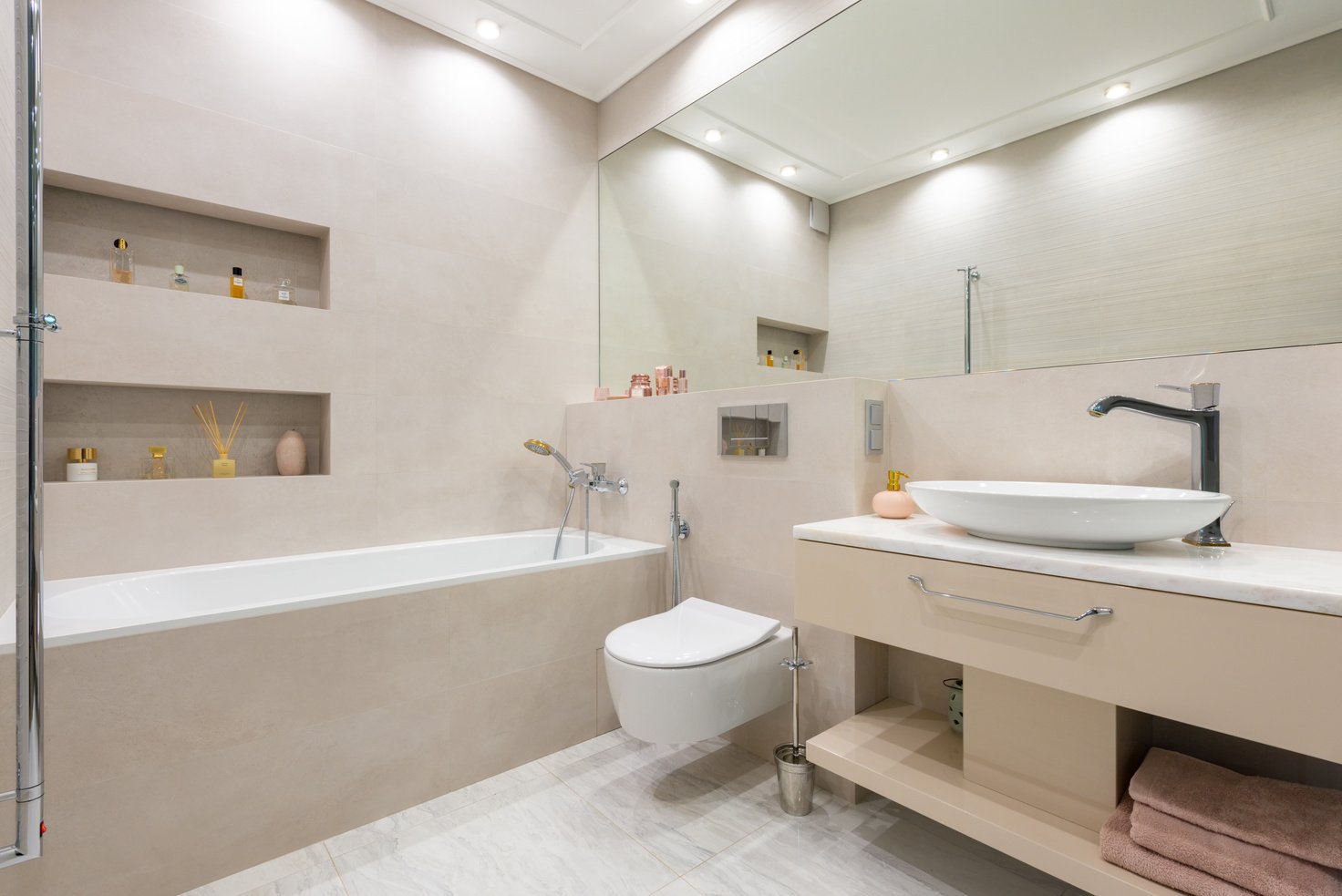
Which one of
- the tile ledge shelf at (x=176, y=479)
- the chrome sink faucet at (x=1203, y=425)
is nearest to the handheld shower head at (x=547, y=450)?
the tile ledge shelf at (x=176, y=479)

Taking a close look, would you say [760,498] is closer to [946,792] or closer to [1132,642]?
[946,792]

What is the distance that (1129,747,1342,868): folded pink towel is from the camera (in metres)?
1.02

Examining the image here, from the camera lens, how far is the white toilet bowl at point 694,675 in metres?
1.65

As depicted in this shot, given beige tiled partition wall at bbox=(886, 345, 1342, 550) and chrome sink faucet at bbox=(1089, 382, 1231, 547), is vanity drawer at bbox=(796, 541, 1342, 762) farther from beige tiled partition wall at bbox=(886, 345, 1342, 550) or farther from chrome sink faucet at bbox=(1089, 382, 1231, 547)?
beige tiled partition wall at bbox=(886, 345, 1342, 550)

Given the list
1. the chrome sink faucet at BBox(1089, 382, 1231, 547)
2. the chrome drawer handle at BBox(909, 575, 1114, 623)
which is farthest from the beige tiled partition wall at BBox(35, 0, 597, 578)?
the chrome sink faucet at BBox(1089, 382, 1231, 547)

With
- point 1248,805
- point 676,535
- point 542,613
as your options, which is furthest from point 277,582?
point 1248,805

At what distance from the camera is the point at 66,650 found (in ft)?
4.43

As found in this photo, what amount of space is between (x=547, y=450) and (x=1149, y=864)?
2187mm

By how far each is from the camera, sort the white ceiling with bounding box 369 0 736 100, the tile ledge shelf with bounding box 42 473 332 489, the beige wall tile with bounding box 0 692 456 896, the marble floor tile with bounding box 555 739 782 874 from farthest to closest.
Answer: the white ceiling with bounding box 369 0 736 100 < the tile ledge shelf with bounding box 42 473 332 489 < the marble floor tile with bounding box 555 739 782 874 < the beige wall tile with bounding box 0 692 456 896

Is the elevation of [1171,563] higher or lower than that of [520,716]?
higher

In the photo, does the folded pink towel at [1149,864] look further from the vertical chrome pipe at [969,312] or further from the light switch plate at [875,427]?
the vertical chrome pipe at [969,312]

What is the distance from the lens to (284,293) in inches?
91.2

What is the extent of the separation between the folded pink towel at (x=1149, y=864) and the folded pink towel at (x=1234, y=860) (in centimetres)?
1

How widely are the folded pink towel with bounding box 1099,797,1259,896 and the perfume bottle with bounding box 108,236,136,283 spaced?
115 inches
